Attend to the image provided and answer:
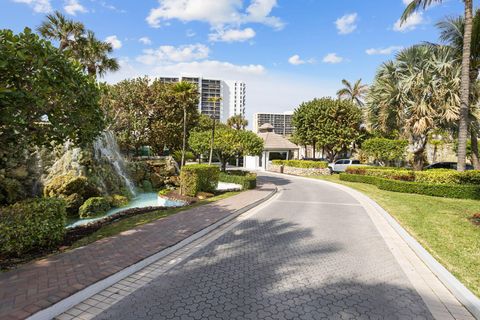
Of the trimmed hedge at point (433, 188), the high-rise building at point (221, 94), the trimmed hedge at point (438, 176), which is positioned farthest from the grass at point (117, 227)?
the high-rise building at point (221, 94)

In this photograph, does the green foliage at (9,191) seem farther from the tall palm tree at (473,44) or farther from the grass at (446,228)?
the tall palm tree at (473,44)

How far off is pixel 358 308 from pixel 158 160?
23743 millimetres

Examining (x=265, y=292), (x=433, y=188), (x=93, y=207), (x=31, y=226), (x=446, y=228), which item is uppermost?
(x=433, y=188)

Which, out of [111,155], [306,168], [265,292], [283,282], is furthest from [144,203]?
[306,168]

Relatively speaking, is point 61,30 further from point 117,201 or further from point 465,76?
point 465,76

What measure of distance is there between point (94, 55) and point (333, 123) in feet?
91.5

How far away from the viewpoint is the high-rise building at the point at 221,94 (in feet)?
441

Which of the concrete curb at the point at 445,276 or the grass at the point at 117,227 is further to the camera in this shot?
the grass at the point at 117,227

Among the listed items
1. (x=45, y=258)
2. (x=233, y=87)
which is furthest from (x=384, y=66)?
(x=233, y=87)

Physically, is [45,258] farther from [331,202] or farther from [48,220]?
[331,202]

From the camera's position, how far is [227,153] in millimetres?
24203

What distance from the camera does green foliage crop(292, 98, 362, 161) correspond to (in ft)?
120

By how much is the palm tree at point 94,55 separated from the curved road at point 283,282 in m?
24.5

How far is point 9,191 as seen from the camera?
1535 centimetres
